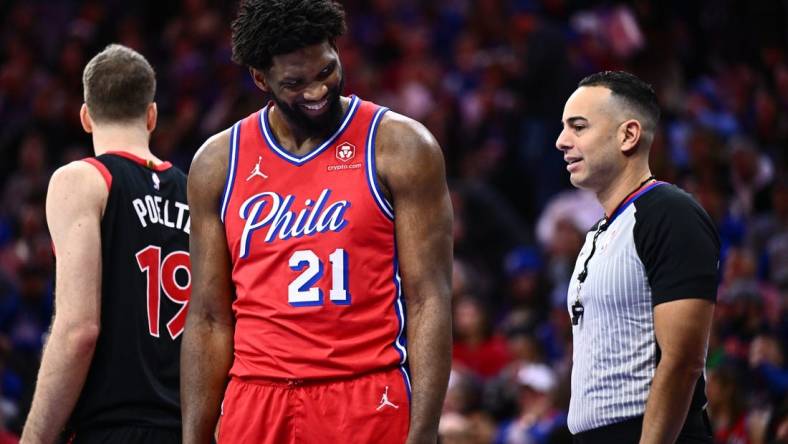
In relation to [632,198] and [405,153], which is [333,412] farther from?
[632,198]

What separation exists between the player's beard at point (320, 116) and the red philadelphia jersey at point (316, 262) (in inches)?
1.6

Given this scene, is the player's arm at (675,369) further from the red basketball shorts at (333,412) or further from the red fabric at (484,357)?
the red fabric at (484,357)

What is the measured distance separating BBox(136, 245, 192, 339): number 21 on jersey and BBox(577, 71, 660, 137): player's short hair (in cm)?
174

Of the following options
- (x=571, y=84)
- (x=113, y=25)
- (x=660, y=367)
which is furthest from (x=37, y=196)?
(x=660, y=367)

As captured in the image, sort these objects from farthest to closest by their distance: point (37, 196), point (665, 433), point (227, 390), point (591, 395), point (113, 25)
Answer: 1. point (113, 25)
2. point (37, 196)
3. point (227, 390)
4. point (591, 395)
5. point (665, 433)

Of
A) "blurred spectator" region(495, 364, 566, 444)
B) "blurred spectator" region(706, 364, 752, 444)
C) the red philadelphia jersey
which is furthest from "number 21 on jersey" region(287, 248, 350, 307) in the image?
"blurred spectator" region(495, 364, 566, 444)

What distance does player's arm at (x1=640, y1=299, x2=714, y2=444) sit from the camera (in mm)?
3631

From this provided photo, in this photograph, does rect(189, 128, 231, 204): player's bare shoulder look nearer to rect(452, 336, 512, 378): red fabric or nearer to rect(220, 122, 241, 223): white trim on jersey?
rect(220, 122, 241, 223): white trim on jersey

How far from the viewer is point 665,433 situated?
3627 mm

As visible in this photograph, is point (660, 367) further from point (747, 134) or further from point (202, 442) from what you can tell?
point (747, 134)

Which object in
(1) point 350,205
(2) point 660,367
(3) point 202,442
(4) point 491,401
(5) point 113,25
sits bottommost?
(4) point 491,401

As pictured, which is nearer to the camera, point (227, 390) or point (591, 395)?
point (591, 395)

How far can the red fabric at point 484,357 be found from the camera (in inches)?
376

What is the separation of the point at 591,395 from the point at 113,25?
39.2ft
